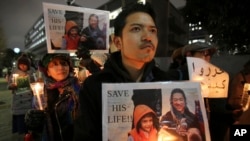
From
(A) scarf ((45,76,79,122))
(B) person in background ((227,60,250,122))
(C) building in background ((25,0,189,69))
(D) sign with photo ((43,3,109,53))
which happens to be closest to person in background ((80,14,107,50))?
(D) sign with photo ((43,3,109,53))

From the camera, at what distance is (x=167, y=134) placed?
1.34 m

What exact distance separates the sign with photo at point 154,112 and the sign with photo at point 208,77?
39cm

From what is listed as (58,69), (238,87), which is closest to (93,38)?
(58,69)

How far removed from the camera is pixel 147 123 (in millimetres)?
1354

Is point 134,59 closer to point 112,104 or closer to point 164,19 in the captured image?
point 112,104

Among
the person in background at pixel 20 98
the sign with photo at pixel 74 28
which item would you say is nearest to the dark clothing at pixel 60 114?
the sign with photo at pixel 74 28

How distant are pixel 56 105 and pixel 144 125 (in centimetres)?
155

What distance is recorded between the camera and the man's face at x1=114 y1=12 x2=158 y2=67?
1512 mm

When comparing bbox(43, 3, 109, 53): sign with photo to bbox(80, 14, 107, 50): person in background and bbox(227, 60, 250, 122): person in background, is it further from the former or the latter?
bbox(227, 60, 250, 122): person in background

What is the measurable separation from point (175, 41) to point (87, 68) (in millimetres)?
45267

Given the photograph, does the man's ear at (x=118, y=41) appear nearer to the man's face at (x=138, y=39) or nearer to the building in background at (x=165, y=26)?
the man's face at (x=138, y=39)

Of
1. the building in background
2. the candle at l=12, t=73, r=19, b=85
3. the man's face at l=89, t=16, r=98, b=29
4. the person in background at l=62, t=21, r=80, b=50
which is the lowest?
the candle at l=12, t=73, r=19, b=85

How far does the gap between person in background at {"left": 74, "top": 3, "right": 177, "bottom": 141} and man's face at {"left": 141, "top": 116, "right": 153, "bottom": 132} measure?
0.84 ft

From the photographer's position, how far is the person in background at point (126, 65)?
1484 mm
